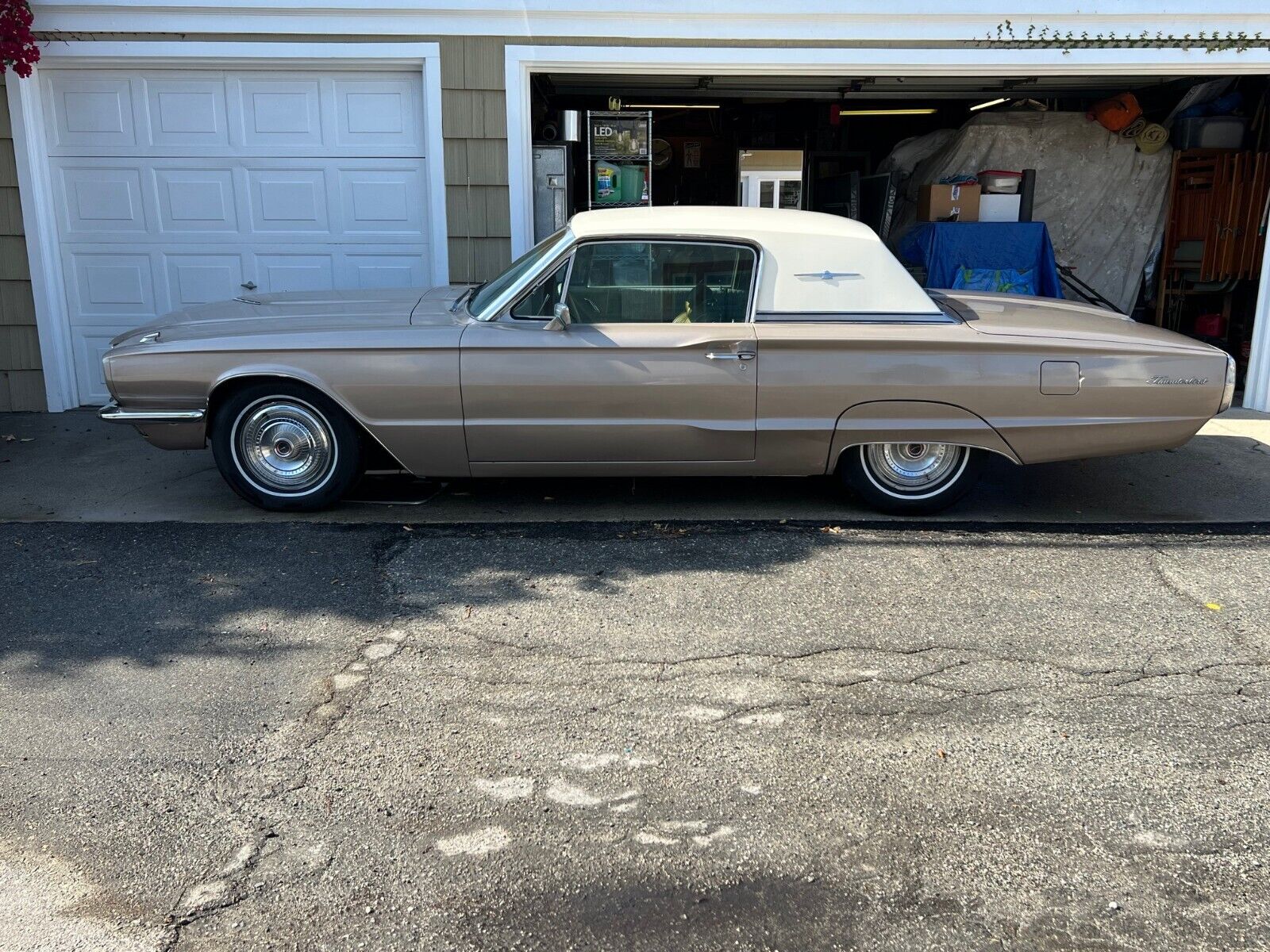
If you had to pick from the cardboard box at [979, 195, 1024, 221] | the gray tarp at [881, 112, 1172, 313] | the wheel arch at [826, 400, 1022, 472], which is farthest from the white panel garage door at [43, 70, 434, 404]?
the gray tarp at [881, 112, 1172, 313]

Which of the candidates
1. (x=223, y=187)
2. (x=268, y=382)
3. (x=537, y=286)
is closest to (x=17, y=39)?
(x=223, y=187)

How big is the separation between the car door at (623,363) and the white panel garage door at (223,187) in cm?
298

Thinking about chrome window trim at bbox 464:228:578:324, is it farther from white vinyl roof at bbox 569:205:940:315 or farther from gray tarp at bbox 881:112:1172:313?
gray tarp at bbox 881:112:1172:313

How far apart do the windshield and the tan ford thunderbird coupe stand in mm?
30

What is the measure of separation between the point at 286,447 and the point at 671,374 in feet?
A: 6.38

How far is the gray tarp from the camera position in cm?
1042

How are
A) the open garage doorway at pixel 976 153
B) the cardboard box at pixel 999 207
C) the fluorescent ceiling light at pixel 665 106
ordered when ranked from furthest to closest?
the fluorescent ceiling light at pixel 665 106 → the cardboard box at pixel 999 207 → the open garage doorway at pixel 976 153

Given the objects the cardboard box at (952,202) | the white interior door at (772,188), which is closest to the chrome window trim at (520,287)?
the cardboard box at (952,202)

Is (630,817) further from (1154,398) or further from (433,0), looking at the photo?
(433,0)

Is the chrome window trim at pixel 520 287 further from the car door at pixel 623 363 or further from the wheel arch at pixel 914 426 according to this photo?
the wheel arch at pixel 914 426

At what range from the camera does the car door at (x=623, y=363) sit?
5.05m

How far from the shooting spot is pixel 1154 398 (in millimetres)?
5129

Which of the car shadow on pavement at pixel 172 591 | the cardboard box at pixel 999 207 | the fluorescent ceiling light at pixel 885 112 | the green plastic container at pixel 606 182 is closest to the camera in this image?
the car shadow on pavement at pixel 172 591

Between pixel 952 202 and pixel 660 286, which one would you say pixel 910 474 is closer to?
pixel 660 286
